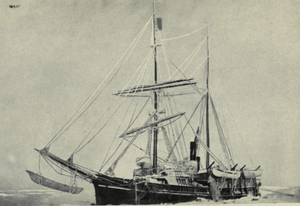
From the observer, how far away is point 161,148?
388 inches

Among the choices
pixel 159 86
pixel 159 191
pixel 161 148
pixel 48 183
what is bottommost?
pixel 159 191

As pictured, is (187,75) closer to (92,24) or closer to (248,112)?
(248,112)

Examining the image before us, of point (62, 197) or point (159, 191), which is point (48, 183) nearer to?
point (62, 197)

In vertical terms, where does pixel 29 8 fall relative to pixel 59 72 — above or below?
above

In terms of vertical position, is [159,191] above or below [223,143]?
below

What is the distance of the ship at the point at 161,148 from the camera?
29.5 ft

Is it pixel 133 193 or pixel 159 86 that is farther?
pixel 159 86

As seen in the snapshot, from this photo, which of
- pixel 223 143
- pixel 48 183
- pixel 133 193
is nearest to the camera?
pixel 48 183

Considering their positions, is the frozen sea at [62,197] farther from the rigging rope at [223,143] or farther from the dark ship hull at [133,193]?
the rigging rope at [223,143]

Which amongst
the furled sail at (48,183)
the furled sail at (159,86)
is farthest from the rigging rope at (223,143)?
the furled sail at (48,183)

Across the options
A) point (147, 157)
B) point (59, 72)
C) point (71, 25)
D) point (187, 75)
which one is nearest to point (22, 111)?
point (59, 72)

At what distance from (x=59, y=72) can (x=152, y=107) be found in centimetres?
241

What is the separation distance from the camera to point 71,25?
9234mm

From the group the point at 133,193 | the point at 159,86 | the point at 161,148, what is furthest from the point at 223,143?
the point at 133,193
